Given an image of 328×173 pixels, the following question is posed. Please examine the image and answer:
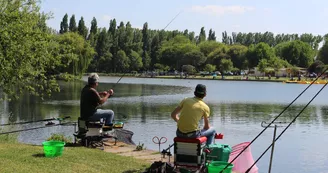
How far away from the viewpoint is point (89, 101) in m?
8.20

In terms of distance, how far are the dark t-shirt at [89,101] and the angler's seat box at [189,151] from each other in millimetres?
2656

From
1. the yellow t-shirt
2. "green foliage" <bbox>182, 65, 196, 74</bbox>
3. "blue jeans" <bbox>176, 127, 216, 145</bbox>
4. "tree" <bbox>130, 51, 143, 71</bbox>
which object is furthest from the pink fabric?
"green foliage" <bbox>182, 65, 196, 74</bbox>

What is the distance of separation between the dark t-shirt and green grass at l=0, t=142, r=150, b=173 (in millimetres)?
763

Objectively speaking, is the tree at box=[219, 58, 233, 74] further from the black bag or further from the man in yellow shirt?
the black bag

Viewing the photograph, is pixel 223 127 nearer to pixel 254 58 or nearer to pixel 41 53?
pixel 41 53

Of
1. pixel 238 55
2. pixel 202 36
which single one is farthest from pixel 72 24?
pixel 202 36

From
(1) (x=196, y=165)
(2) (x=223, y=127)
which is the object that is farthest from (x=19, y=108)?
(1) (x=196, y=165)

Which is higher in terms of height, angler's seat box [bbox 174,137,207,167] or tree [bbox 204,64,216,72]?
tree [bbox 204,64,216,72]

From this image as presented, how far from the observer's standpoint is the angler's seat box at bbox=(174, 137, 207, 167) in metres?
6.00

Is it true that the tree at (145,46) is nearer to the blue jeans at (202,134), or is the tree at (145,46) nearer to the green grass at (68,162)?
the green grass at (68,162)

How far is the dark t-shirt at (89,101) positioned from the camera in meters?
8.16

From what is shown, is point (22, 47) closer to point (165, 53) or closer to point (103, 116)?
point (103, 116)

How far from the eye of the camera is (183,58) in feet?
353

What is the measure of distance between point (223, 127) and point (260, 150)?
527 centimetres
